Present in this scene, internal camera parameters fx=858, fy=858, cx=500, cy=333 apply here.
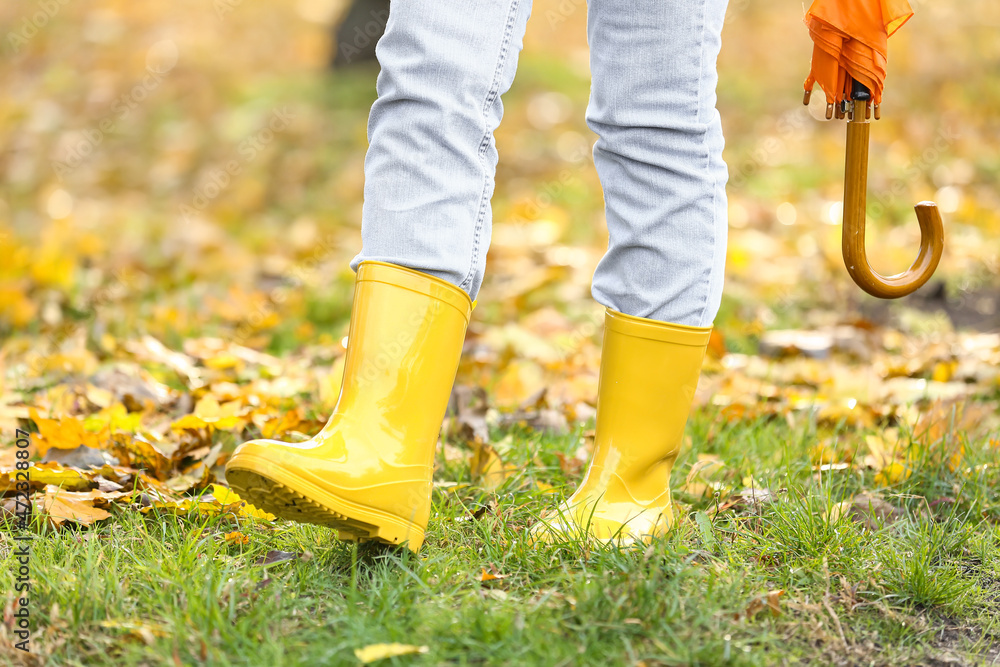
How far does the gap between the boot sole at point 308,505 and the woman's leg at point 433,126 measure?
1.14ft

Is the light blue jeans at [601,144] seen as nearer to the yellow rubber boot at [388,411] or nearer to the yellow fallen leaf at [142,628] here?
the yellow rubber boot at [388,411]

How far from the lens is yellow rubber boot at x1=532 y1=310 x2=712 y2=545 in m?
1.42

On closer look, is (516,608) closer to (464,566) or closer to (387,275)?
(464,566)

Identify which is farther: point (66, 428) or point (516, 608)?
point (66, 428)

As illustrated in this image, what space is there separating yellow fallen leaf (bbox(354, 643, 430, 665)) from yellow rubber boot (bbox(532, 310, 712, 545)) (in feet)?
1.23

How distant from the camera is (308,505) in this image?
116 centimetres

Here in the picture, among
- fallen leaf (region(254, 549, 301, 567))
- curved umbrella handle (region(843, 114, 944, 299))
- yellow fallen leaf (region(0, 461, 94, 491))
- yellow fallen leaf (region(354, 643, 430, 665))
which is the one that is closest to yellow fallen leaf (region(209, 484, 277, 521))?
fallen leaf (region(254, 549, 301, 567))

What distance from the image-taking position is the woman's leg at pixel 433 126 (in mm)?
1236

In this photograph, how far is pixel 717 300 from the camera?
4.83 feet

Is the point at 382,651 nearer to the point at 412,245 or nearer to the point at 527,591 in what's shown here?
the point at 527,591

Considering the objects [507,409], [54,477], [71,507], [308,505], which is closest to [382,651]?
[308,505]

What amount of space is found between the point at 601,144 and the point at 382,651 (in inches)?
33.9

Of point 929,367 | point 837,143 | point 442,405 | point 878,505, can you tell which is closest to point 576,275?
point 929,367

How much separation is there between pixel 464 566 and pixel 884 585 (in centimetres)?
65
